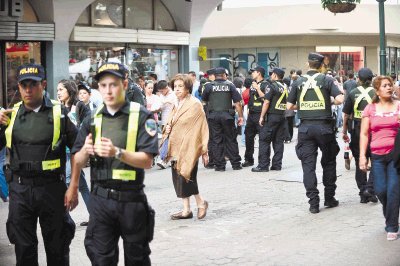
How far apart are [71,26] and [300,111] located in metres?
9.81

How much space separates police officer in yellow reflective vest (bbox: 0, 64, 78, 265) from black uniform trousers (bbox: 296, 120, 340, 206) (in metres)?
4.46

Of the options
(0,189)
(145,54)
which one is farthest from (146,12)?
(0,189)

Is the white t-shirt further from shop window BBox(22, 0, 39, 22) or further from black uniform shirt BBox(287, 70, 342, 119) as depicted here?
black uniform shirt BBox(287, 70, 342, 119)

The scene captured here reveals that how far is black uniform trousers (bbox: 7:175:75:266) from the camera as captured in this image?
5762 millimetres

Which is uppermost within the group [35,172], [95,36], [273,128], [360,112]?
[95,36]

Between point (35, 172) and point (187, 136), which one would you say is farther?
point (187, 136)

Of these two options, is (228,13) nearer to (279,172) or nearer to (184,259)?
(279,172)

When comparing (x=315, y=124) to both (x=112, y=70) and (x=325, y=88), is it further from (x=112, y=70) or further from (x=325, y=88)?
(x=112, y=70)

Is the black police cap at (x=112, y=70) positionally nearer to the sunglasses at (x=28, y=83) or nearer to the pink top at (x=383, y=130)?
the sunglasses at (x=28, y=83)

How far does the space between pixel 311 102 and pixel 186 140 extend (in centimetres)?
173

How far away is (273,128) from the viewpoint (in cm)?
1412

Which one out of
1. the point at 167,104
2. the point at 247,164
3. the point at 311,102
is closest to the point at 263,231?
the point at 311,102

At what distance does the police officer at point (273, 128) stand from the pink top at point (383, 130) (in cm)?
569

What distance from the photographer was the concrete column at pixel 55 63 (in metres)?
18.1
